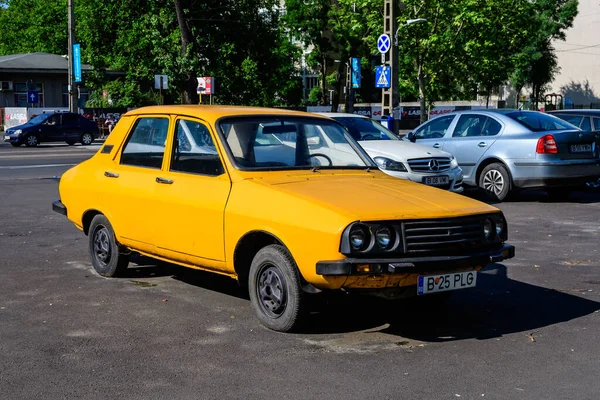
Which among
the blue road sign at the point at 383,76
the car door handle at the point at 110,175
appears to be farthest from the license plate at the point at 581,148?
the blue road sign at the point at 383,76

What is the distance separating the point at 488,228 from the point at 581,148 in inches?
369

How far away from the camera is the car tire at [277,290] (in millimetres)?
6023

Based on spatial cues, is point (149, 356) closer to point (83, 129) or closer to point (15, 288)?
point (15, 288)

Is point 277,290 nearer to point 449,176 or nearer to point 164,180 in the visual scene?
point 164,180

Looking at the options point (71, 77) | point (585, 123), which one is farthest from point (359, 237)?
point (71, 77)

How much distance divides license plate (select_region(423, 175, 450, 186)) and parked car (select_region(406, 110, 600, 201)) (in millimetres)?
1757

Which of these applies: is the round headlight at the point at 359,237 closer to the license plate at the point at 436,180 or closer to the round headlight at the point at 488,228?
the round headlight at the point at 488,228

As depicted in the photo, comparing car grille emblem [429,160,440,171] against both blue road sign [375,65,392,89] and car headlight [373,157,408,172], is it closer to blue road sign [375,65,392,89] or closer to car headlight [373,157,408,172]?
car headlight [373,157,408,172]

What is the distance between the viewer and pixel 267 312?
6.34m

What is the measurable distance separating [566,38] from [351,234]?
81.9 metres

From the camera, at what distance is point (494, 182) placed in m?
15.5

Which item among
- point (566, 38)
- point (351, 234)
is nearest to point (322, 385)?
point (351, 234)

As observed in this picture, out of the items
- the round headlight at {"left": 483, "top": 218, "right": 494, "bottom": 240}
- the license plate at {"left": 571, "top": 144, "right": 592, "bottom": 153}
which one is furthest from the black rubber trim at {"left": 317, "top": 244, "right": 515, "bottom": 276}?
the license plate at {"left": 571, "top": 144, "right": 592, "bottom": 153}

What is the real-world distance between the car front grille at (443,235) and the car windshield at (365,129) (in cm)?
884
